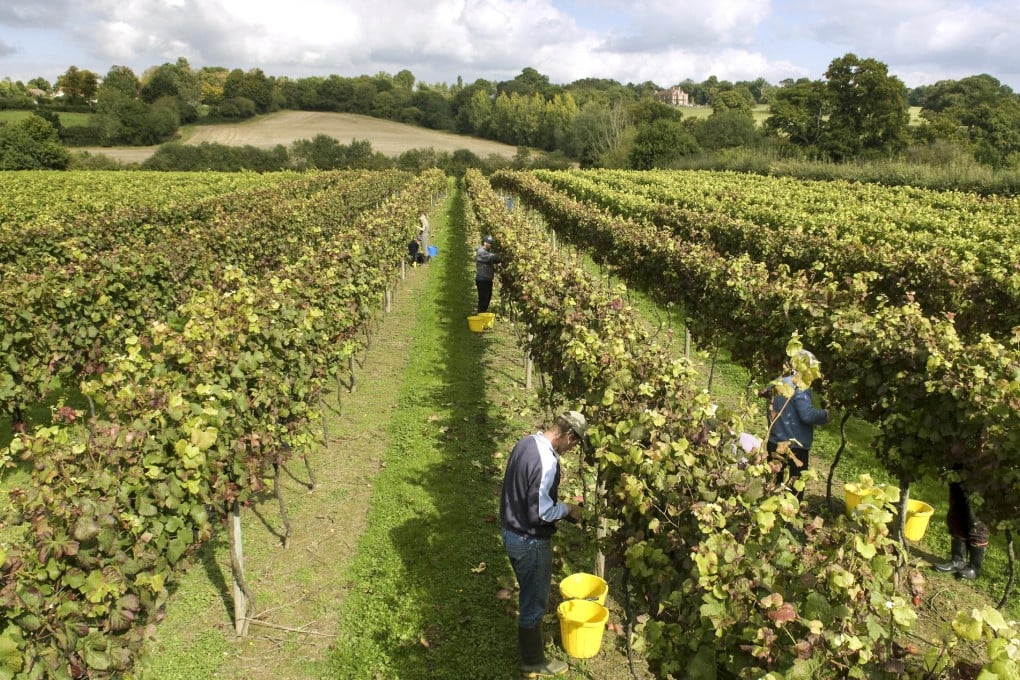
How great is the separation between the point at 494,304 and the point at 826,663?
12.7 meters

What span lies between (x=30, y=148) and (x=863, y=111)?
7594 cm

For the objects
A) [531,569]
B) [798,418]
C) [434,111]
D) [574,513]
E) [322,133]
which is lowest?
[531,569]

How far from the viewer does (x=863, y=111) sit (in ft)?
192

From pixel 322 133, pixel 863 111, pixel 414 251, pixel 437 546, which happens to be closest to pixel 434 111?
pixel 322 133

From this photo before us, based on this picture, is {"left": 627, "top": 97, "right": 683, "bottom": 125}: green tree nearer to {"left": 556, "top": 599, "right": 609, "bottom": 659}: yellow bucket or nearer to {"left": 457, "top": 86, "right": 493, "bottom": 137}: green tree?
{"left": 457, "top": 86, "right": 493, "bottom": 137}: green tree

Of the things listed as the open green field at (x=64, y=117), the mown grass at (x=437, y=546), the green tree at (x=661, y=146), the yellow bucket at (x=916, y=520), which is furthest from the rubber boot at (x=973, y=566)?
the open green field at (x=64, y=117)

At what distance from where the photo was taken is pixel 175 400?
455 cm

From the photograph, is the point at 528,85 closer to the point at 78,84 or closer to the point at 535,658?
the point at 78,84

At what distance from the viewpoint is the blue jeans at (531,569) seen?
15.2ft

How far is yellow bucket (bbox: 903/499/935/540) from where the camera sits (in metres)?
6.22

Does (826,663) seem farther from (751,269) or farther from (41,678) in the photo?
(751,269)

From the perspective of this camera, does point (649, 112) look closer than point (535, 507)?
No

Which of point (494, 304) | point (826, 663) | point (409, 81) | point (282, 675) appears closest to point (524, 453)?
point (826, 663)

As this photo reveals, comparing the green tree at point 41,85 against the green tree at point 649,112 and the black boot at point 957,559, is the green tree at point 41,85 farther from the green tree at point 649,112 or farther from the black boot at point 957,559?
the black boot at point 957,559
